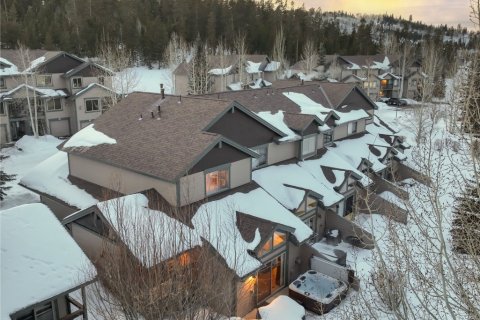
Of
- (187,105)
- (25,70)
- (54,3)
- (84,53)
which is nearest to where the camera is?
(187,105)

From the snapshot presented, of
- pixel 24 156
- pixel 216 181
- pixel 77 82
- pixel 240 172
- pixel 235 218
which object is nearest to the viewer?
pixel 235 218

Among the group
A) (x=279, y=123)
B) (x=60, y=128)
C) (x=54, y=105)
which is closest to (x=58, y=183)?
(x=279, y=123)

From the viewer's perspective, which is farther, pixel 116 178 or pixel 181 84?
pixel 181 84

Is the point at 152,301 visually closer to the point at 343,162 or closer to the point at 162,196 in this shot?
the point at 162,196

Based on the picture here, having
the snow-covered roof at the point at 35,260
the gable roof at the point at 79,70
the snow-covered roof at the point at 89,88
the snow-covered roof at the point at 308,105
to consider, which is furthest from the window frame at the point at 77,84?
the snow-covered roof at the point at 35,260

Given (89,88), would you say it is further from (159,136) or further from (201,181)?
(201,181)

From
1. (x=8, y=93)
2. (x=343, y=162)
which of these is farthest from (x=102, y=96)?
(x=343, y=162)

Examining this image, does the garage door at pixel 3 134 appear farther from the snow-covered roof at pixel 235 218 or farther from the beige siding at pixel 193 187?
the snow-covered roof at pixel 235 218
